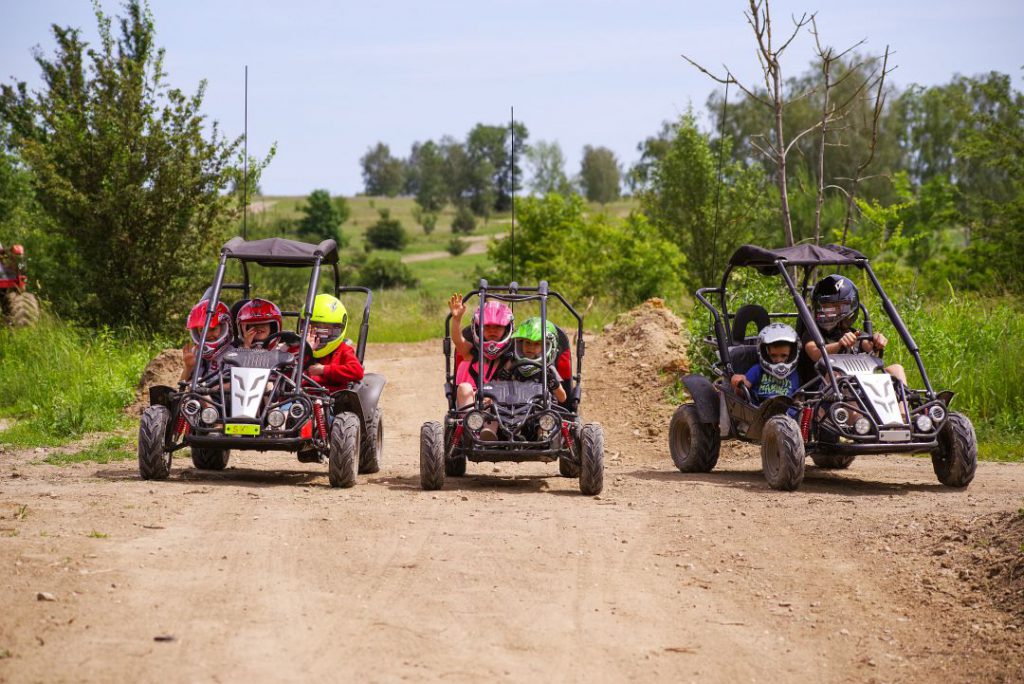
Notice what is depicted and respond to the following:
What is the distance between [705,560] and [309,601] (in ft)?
9.38

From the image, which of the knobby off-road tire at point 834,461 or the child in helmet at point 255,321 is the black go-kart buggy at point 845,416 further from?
the child in helmet at point 255,321

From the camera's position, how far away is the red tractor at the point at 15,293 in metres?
24.4

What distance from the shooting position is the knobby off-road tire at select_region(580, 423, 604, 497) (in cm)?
1112

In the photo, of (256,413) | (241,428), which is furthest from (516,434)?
(241,428)

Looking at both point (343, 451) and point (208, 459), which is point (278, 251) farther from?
point (343, 451)

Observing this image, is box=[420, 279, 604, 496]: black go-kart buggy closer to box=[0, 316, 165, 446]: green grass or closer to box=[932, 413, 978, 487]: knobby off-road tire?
box=[932, 413, 978, 487]: knobby off-road tire

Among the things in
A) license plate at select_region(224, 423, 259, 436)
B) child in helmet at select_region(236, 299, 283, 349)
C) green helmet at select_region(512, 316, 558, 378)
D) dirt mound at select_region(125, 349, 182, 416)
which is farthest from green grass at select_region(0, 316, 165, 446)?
green helmet at select_region(512, 316, 558, 378)

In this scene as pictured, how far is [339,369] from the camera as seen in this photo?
1238cm

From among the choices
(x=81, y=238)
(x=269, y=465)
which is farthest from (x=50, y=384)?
(x=269, y=465)

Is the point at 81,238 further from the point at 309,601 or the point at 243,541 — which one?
the point at 309,601

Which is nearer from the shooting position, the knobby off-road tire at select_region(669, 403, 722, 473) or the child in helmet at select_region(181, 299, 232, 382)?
the child in helmet at select_region(181, 299, 232, 382)

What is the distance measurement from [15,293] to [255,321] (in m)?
14.4

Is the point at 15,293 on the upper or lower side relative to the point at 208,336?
upper

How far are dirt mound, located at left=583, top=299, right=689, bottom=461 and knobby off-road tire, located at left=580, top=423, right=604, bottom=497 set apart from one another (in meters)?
4.45
